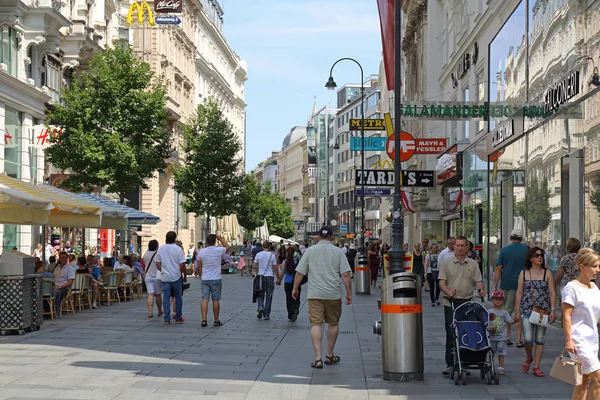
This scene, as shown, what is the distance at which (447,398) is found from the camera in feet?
33.1

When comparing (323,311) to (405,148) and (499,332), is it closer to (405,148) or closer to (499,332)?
(499,332)

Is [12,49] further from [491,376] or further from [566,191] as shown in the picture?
[491,376]

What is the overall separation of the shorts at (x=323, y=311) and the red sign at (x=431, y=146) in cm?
2202

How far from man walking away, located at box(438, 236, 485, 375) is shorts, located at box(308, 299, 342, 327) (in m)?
1.46

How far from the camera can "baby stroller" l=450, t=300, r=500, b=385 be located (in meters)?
11.0

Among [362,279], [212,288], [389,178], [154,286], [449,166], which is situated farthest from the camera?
[449,166]

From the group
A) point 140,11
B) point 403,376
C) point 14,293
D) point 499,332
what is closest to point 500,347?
point 499,332

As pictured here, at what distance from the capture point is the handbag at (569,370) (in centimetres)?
770

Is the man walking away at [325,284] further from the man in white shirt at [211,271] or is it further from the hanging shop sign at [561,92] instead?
the man in white shirt at [211,271]

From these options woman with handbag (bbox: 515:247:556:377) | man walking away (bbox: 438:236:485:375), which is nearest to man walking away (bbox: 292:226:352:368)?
man walking away (bbox: 438:236:485:375)

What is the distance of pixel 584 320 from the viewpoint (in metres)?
7.94

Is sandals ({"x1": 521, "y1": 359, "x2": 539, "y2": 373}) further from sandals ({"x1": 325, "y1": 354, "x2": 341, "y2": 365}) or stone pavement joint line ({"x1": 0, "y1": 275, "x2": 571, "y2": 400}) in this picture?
sandals ({"x1": 325, "y1": 354, "x2": 341, "y2": 365})

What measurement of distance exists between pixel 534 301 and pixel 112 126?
2480 cm

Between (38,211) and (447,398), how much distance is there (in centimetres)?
961
